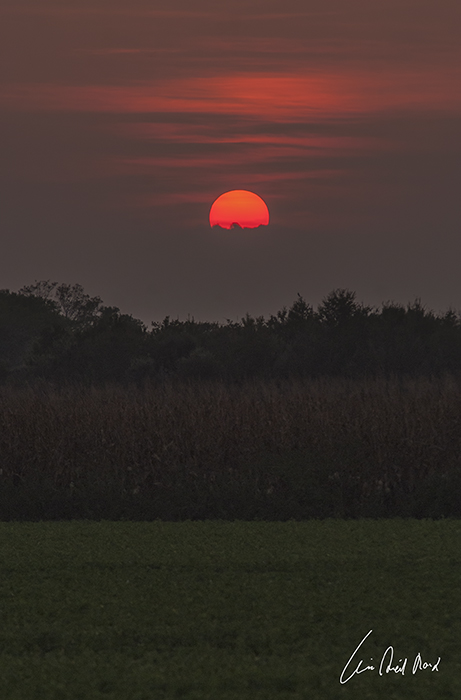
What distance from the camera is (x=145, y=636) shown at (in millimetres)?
7184

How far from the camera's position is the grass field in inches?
237

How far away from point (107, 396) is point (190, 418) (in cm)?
273

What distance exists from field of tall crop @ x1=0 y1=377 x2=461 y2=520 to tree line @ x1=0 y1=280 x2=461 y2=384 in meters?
14.0

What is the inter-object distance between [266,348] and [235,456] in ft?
64.5

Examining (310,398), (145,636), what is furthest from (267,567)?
(310,398)

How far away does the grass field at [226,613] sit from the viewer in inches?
237

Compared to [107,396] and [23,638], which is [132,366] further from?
[23,638]

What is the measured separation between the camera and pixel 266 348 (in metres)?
36.0

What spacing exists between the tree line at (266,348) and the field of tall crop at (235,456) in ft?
45.8

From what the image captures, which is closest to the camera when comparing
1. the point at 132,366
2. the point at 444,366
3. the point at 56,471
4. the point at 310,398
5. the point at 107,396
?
the point at 56,471
